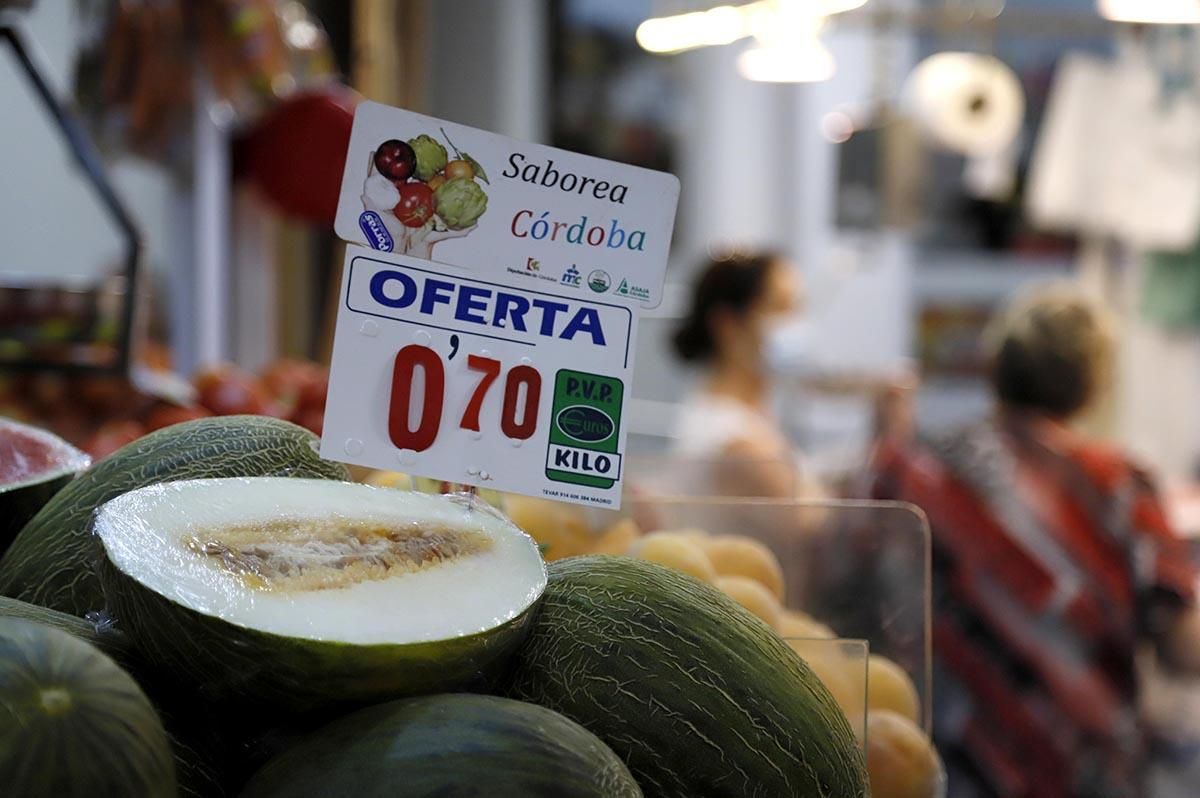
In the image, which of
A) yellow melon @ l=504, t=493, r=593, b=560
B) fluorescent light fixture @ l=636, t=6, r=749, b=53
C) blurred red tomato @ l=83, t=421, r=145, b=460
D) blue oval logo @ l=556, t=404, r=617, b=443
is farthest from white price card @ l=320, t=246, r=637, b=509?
fluorescent light fixture @ l=636, t=6, r=749, b=53

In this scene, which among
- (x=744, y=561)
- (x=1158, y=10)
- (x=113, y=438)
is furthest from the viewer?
(x=1158, y=10)

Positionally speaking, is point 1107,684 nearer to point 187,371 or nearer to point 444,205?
point 444,205

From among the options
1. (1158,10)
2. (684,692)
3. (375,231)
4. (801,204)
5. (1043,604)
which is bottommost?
(1043,604)

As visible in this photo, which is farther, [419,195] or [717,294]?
[717,294]

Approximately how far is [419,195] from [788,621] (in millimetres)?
495

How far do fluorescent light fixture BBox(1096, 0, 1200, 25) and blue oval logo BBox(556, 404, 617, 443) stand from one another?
3.67 m

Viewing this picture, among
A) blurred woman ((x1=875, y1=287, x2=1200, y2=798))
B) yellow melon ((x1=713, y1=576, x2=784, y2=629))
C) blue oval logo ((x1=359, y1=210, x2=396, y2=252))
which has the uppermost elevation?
blue oval logo ((x1=359, y1=210, x2=396, y2=252))

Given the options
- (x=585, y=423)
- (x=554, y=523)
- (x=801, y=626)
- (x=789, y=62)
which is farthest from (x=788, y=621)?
(x=789, y=62)

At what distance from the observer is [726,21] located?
4320mm

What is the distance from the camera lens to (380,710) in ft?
2.19

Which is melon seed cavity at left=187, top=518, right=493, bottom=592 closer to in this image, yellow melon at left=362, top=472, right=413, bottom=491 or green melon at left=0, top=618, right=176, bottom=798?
green melon at left=0, top=618, right=176, bottom=798

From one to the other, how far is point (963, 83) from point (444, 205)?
15.8ft

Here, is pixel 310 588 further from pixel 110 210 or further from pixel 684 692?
pixel 110 210

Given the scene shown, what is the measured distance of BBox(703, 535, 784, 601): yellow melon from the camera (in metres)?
1.19
